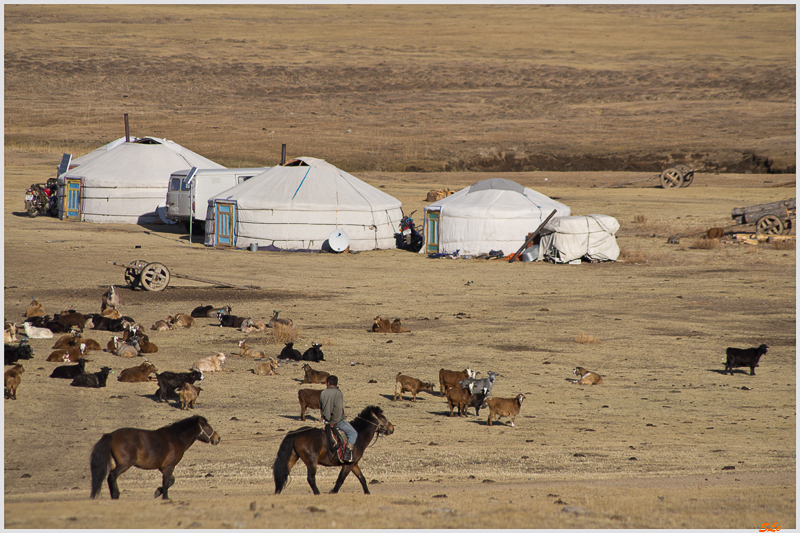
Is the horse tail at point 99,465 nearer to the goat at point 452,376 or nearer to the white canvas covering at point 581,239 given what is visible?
the goat at point 452,376

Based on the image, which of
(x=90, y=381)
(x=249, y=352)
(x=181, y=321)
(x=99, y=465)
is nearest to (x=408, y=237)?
(x=181, y=321)

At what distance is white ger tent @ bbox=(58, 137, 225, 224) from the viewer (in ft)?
139

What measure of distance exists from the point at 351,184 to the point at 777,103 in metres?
55.5

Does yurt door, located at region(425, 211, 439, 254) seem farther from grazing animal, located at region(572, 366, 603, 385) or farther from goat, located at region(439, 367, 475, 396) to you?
goat, located at region(439, 367, 475, 396)

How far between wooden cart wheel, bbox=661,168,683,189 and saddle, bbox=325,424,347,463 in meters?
44.4

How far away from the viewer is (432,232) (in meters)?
35.1

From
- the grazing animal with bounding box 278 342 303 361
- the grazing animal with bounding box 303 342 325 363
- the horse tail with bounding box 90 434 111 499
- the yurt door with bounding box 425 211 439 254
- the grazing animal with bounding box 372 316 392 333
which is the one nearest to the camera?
the horse tail with bounding box 90 434 111 499

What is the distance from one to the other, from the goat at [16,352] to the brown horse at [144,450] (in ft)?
24.8

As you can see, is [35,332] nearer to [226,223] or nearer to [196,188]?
[226,223]

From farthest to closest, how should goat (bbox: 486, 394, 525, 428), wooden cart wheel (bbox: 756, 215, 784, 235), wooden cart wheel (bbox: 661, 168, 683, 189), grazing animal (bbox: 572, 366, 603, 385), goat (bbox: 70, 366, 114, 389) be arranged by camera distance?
wooden cart wheel (bbox: 661, 168, 683, 189) → wooden cart wheel (bbox: 756, 215, 784, 235) → grazing animal (bbox: 572, 366, 603, 385) → goat (bbox: 70, 366, 114, 389) → goat (bbox: 486, 394, 525, 428)

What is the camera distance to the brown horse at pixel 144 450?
8453 millimetres

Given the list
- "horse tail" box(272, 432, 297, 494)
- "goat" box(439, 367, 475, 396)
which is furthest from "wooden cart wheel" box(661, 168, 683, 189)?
"horse tail" box(272, 432, 297, 494)

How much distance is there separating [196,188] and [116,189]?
19.6ft

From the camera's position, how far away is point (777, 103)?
77.8 metres
